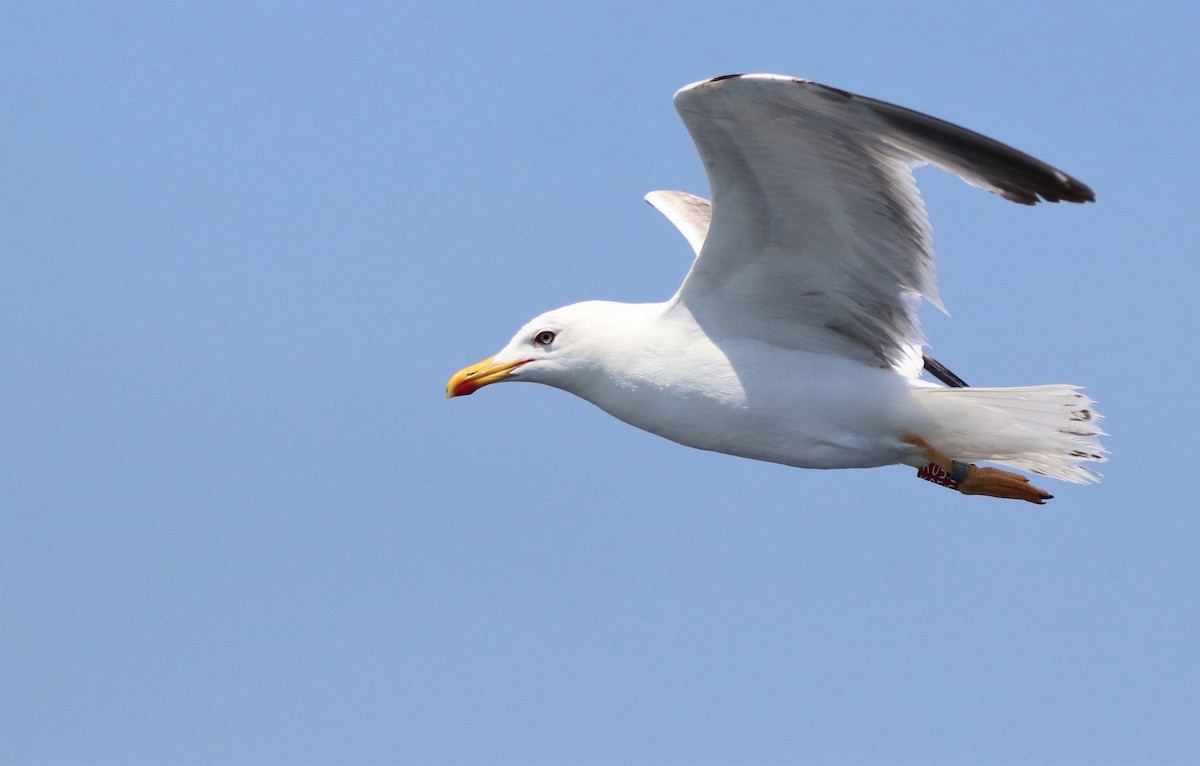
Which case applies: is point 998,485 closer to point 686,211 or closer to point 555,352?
point 555,352

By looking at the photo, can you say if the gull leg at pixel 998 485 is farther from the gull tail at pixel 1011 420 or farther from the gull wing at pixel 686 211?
the gull wing at pixel 686 211

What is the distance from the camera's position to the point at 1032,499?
29.6ft

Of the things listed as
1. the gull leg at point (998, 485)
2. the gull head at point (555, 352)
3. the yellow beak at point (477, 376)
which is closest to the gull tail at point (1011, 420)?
the gull leg at point (998, 485)

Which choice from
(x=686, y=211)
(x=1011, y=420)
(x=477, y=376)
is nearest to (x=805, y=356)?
(x=1011, y=420)

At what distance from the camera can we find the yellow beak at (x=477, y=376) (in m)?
8.83

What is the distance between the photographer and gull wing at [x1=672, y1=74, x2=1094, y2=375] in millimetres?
6934

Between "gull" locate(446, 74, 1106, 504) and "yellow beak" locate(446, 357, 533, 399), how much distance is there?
0.05 ft

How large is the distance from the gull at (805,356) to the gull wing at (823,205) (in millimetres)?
10

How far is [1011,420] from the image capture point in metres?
8.34

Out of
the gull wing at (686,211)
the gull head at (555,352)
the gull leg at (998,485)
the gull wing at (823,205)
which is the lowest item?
the gull leg at (998,485)

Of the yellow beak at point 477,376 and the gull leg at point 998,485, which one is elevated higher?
the yellow beak at point 477,376

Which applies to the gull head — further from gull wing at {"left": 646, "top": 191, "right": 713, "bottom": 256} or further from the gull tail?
gull wing at {"left": 646, "top": 191, "right": 713, "bottom": 256}

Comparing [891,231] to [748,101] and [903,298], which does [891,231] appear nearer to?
[903,298]

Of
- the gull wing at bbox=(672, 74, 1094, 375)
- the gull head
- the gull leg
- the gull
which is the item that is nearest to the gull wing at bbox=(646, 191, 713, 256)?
the gull head
